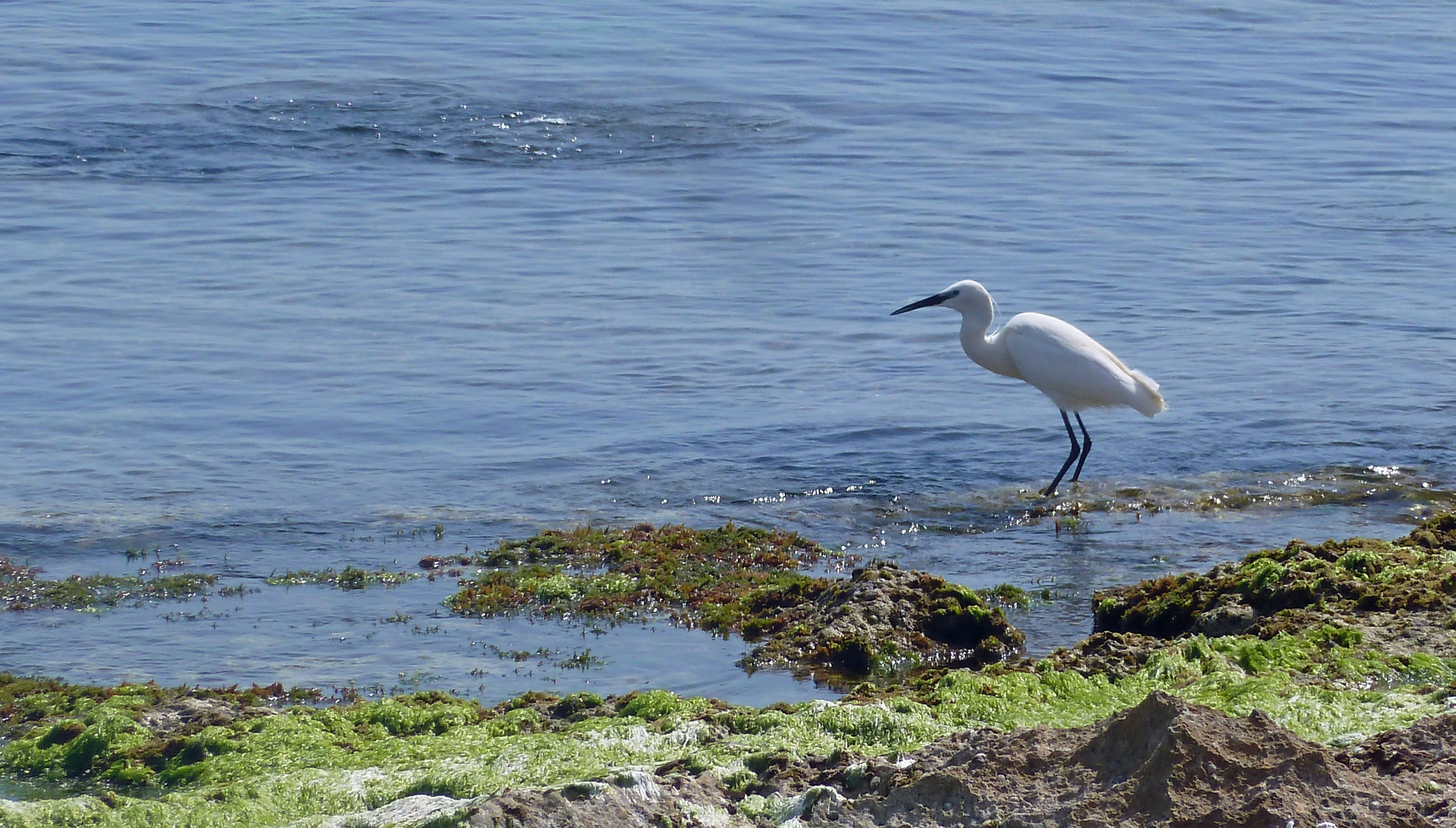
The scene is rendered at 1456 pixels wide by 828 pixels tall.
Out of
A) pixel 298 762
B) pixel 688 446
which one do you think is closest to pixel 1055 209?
pixel 688 446

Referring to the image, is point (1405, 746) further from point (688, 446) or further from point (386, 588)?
point (688, 446)

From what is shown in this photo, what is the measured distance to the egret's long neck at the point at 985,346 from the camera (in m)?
10.2

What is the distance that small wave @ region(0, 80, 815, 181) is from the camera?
693 inches

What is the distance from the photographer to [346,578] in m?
7.23

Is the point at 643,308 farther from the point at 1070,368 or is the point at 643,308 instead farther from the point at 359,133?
the point at 359,133

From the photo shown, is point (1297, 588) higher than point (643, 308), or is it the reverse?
point (1297, 588)

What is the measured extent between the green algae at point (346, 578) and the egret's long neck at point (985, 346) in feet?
14.2

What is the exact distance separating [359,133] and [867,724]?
51.9 ft

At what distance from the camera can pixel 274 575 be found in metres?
7.31

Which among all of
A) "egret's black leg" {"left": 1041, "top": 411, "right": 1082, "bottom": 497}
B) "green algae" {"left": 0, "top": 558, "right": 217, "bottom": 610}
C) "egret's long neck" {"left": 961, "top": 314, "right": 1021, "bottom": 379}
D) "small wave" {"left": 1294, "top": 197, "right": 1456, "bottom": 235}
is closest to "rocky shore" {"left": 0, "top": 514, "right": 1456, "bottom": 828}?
"green algae" {"left": 0, "top": 558, "right": 217, "bottom": 610}

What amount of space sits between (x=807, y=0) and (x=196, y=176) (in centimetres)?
1634

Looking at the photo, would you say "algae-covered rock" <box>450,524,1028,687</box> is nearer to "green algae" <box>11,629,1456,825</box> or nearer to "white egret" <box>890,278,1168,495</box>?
"green algae" <box>11,629,1456,825</box>

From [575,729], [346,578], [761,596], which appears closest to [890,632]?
[761,596]

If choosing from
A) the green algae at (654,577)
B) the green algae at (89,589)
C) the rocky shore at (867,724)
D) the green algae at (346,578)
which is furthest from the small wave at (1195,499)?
the green algae at (89,589)
